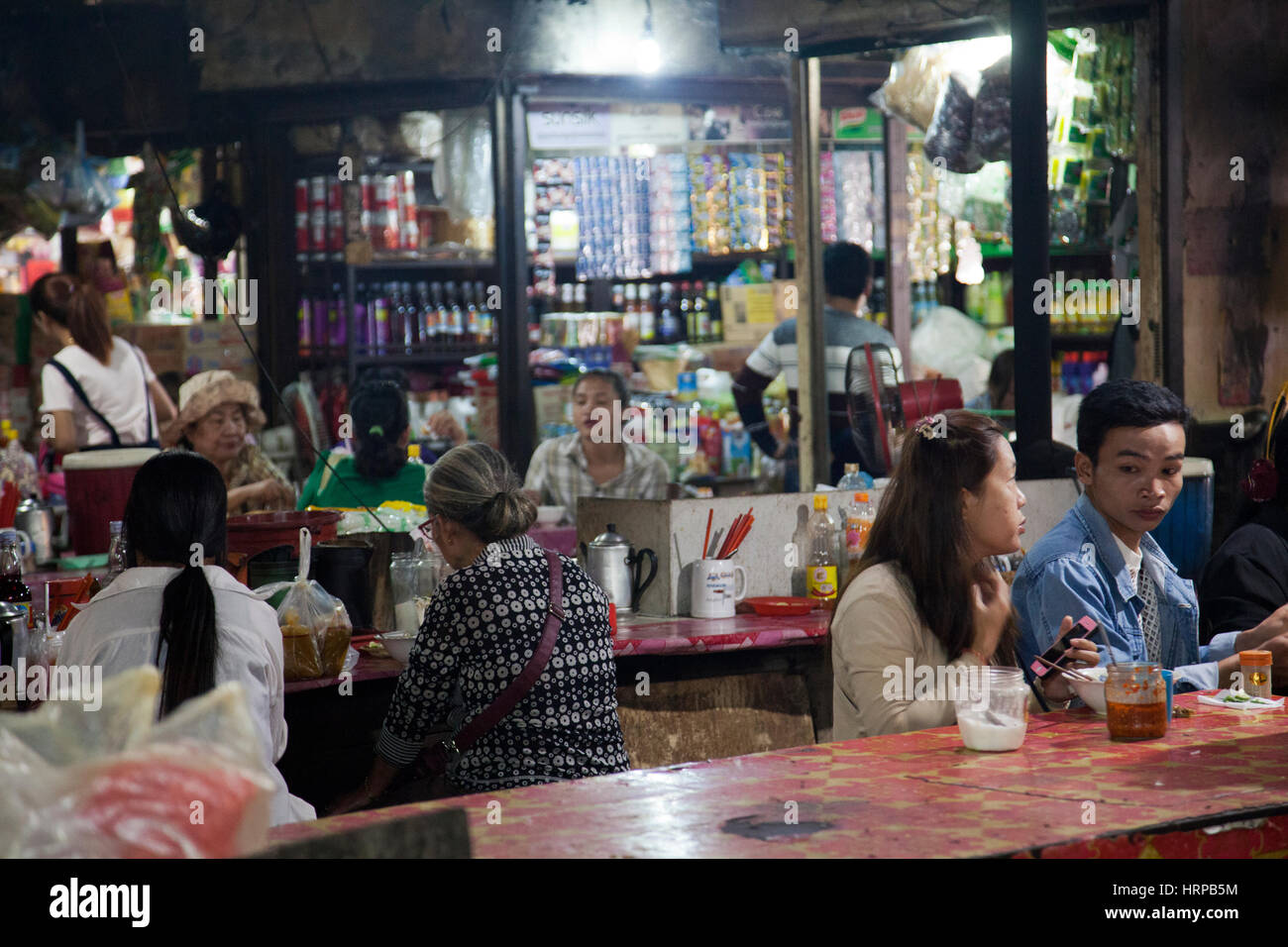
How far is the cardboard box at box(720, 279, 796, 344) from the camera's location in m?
7.77

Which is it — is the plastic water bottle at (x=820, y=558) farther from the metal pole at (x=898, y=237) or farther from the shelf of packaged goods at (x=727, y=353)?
the shelf of packaged goods at (x=727, y=353)

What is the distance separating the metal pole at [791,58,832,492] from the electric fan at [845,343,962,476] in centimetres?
43

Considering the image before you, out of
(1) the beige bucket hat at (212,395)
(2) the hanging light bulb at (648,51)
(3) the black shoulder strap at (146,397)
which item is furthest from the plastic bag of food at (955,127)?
(3) the black shoulder strap at (146,397)

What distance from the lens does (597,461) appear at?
20.1 feet

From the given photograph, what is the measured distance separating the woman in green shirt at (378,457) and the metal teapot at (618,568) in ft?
4.50

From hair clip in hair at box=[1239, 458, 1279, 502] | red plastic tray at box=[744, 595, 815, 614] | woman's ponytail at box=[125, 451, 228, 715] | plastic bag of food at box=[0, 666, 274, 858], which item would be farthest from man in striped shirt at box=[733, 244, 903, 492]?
plastic bag of food at box=[0, 666, 274, 858]

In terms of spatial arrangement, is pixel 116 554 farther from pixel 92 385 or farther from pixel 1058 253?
pixel 1058 253

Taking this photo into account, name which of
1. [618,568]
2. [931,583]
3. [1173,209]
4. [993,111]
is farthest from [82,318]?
[931,583]

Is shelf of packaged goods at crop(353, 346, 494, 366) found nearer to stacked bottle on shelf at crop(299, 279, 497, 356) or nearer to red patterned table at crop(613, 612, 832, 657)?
stacked bottle on shelf at crop(299, 279, 497, 356)

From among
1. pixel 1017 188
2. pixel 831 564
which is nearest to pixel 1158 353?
pixel 1017 188

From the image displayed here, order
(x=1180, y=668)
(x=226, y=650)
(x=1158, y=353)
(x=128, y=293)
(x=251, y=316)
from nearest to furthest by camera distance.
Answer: (x=226, y=650)
(x=1180, y=668)
(x=1158, y=353)
(x=251, y=316)
(x=128, y=293)
